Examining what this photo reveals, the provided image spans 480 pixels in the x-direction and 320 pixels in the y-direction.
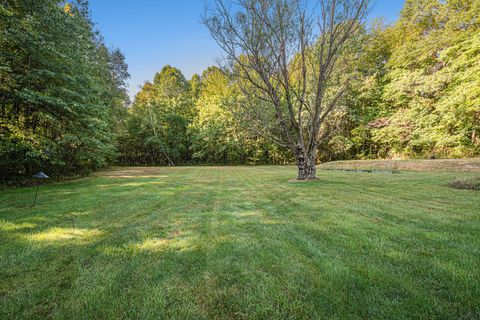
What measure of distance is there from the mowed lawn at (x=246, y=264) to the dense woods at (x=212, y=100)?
621cm

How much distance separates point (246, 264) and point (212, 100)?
28233 mm

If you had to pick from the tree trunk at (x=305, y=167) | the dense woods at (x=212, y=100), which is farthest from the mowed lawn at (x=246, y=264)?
the dense woods at (x=212, y=100)

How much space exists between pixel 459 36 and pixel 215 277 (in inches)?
975

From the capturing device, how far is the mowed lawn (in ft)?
5.50

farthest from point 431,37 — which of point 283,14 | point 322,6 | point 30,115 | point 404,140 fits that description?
point 30,115

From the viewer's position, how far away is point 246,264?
7.71ft

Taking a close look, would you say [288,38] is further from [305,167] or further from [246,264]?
[246,264]

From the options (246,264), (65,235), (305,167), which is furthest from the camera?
(305,167)

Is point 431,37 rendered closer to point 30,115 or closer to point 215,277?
point 215,277

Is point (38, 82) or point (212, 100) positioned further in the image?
point (212, 100)

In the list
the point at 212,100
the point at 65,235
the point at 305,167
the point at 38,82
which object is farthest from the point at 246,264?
the point at 212,100

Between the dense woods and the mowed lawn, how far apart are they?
6206 mm

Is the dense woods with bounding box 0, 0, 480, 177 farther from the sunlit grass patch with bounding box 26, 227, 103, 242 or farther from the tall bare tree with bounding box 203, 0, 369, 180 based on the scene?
the sunlit grass patch with bounding box 26, 227, 103, 242

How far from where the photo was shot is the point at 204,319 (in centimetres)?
158
